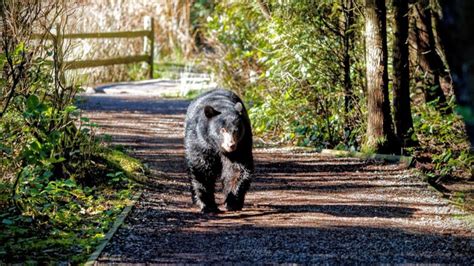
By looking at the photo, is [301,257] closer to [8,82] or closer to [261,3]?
Answer: [8,82]

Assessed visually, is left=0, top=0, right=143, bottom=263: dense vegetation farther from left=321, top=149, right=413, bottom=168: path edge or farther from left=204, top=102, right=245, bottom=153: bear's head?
left=321, top=149, right=413, bottom=168: path edge

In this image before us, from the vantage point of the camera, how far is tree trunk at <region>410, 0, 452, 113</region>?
1360cm

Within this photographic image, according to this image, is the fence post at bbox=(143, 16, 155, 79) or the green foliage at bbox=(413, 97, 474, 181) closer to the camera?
the green foliage at bbox=(413, 97, 474, 181)

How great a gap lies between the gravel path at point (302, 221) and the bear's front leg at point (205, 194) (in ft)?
0.39

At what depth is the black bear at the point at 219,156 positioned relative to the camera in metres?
8.67

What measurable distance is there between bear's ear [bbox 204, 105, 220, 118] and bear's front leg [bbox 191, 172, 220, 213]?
670mm

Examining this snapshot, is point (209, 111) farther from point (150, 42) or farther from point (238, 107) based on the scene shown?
point (150, 42)

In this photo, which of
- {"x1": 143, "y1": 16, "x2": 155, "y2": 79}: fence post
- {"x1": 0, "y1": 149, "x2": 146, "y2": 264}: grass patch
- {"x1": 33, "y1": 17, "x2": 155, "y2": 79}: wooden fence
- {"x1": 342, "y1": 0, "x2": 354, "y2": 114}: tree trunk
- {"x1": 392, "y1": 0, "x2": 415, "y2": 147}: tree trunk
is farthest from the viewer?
{"x1": 143, "y1": 16, "x2": 155, "y2": 79}: fence post

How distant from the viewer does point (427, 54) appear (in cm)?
1379

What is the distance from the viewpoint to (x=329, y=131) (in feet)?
43.7

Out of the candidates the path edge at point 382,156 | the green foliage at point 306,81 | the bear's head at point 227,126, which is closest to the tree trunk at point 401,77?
the path edge at point 382,156

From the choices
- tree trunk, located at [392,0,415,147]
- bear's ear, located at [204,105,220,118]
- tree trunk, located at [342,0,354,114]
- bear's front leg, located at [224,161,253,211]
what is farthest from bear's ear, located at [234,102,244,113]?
tree trunk, located at [342,0,354,114]

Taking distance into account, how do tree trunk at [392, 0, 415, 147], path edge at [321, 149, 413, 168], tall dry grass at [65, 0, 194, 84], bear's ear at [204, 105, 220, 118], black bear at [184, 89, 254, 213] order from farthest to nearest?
tall dry grass at [65, 0, 194, 84]
tree trunk at [392, 0, 415, 147]
path edge at [321, 149, 413, 168]
bear's ear at [204, 105, 220, 118]
black bear at [184, 89, 254, 213]

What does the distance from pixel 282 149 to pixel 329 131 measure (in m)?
0.78
